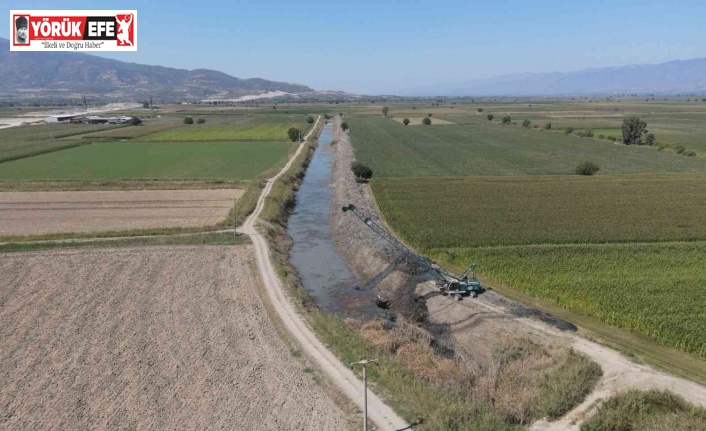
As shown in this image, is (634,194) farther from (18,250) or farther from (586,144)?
(18,250)

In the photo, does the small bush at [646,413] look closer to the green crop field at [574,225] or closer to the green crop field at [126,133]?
the green crop field at [574,225]

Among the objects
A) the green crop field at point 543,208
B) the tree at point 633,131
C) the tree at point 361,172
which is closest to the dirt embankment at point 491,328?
the green crop field at point 543,208

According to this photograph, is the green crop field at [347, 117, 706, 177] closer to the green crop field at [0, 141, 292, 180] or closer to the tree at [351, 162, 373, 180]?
the tree at [351, 162, 373, 180]

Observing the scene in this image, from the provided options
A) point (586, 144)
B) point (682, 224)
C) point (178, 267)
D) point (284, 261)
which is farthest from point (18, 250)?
point (586, 144)

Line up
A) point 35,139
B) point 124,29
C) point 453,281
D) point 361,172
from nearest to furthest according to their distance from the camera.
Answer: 1. point 453,281
2. point 124,29
3. point 361,172
4. point 35,139

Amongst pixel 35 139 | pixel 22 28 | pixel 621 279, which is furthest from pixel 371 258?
pixel 35 139

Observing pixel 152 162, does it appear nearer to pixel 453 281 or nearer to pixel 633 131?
pixel 453 281

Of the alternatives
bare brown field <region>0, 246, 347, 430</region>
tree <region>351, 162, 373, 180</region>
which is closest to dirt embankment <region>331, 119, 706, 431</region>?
bare brown field <region>0, 246, 347, 430</region>
